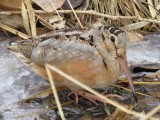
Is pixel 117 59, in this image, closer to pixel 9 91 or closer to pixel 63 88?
pixel 63 88

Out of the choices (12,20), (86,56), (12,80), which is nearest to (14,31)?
Answer: (12,20)

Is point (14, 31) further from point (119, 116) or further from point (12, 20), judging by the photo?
point (119, 116)

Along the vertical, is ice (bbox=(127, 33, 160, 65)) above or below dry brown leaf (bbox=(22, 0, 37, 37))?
below

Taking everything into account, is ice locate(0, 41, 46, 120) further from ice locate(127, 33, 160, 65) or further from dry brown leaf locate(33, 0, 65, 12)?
ice locate(127, 33, 160, 65)

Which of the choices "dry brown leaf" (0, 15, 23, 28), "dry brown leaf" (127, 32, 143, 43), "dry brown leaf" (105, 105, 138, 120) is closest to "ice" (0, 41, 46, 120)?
"dry brown leaf" (0, 15, 23, 28)

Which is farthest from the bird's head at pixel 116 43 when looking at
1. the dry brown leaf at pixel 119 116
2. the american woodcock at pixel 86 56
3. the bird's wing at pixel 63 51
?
the dry brown leaf at pixel 119 116

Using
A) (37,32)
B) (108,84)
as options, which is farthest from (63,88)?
(37,32)

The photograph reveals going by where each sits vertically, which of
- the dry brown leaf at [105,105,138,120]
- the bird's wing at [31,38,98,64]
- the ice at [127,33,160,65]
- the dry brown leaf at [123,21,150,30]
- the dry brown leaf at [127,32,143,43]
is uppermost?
the bird's wing at [31,38,98,64]
